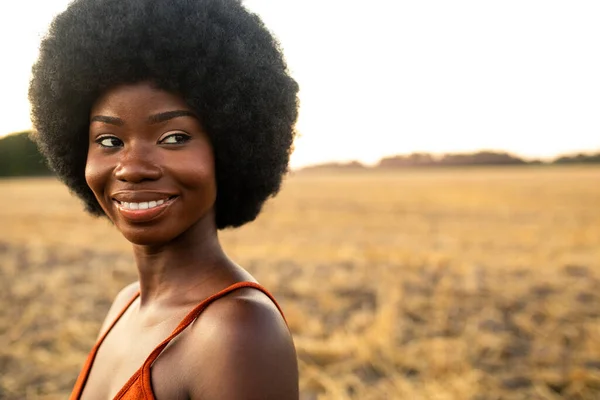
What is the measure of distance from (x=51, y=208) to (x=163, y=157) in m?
21.2

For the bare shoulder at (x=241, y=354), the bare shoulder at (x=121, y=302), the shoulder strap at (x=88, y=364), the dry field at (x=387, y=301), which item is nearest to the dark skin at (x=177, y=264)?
the bare shoulder at (x=241, y=354)

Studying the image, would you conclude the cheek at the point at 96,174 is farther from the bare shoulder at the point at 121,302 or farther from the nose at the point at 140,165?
the bare shoulder at the point at 121,302

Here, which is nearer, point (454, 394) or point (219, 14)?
point (219, 14)

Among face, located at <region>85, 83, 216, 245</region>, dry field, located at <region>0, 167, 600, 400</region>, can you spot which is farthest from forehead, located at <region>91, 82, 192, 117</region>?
dry field, located at <region>0, 167, 600, 400</region>

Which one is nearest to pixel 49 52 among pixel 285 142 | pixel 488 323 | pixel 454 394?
pixel 285 142

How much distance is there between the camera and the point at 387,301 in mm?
6977

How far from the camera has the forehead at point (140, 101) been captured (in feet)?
5.32

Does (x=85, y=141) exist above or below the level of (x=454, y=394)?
above

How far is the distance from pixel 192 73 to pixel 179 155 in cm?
24

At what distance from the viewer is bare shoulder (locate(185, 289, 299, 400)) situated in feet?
4.73

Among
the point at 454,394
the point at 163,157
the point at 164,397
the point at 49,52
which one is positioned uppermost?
the point at 49,52

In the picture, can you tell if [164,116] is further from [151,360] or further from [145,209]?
[151,360]

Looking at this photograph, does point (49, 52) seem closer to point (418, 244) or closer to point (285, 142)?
point (285, 142)

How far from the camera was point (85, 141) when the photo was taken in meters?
2.00
